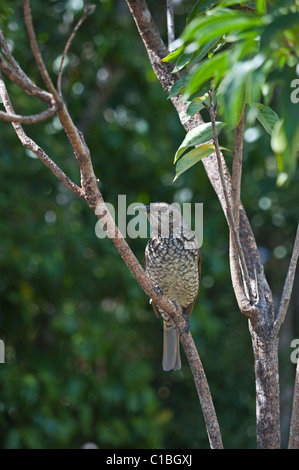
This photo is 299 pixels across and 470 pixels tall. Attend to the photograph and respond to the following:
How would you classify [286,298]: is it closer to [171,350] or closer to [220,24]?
[220,24]

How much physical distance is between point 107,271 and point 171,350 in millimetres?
1337

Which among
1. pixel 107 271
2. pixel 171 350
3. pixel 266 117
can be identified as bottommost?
pixel 171 350

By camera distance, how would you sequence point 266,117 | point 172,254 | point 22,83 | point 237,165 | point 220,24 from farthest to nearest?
point 172,254 → point 237,165 → point 266,117 → point 22,83 → point 220,24

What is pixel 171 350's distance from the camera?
131 inches

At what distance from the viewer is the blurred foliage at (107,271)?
14.1ft

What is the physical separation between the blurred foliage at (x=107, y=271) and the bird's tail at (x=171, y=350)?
→ 2.94ft

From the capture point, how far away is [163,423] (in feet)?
15.6

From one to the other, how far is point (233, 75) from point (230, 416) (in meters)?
4.33

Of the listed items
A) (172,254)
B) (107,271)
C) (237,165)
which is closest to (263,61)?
(237,165)

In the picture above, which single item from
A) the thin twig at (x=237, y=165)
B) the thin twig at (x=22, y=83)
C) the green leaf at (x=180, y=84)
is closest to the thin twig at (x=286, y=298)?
the thin twig at (x=237, y=165)

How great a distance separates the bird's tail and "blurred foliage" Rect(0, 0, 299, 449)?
90 cm

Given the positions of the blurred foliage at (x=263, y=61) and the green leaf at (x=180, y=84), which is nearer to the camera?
the blurred foliage at (x=263, y=61)

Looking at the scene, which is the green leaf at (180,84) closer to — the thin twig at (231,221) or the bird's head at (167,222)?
the thin twig at (231,221)

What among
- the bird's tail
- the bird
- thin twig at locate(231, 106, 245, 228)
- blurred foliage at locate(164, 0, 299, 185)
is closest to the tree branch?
thin twig at locate(231, 106, 245, 228)
